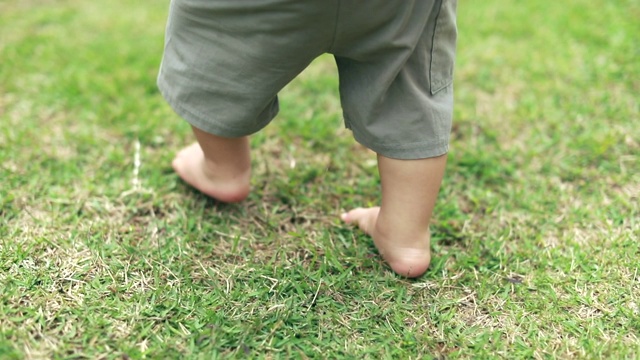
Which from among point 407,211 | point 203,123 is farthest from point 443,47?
point 203,123

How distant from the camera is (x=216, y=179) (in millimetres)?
1560

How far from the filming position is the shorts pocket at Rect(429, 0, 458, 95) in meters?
1.22

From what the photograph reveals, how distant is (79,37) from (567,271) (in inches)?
82.1

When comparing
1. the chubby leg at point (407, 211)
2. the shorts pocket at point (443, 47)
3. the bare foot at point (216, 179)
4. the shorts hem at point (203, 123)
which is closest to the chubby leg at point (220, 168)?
the bare foot at point (216, 179)

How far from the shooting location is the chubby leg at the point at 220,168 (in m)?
1.48

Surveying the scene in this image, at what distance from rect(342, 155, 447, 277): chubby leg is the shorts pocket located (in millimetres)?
171

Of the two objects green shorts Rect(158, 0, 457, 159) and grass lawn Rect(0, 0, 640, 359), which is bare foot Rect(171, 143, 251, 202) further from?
green shorts Rect(158, 0, 457, 159)

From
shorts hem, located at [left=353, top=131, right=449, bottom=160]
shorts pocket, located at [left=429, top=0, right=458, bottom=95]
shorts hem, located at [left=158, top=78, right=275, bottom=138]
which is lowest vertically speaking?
shorts hem, located at [left=353, top=131, right=449, bottom=160]

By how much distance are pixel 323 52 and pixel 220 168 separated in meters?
0.47

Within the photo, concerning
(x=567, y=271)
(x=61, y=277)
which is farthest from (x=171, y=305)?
(x=567, y=271)

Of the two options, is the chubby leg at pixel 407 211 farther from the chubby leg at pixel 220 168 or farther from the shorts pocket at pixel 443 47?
the chubby leg at pixel 220 168

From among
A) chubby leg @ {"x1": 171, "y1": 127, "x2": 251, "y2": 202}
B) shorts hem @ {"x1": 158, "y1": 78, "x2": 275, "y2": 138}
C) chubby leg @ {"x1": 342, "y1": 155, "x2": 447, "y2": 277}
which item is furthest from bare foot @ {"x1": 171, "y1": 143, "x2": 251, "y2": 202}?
chubby leg @ {"x1": 342, "y1": 155, "x2": 447, "y2": 277}

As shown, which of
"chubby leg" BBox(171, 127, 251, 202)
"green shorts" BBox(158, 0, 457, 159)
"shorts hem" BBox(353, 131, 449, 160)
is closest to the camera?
"green shorts" BBox(158, 0, 457, 159)

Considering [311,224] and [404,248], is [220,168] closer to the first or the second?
[311,224]
